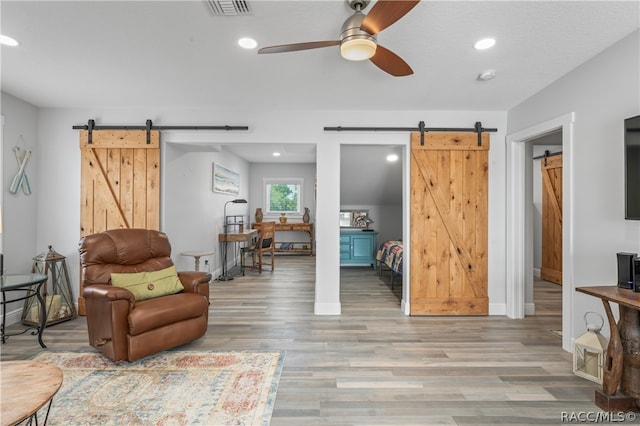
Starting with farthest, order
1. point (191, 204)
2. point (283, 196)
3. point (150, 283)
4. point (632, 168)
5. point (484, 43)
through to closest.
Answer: point (283, 196)
point (191, 204)
point (150, 283)
point (484, 43)
point (632, 168)

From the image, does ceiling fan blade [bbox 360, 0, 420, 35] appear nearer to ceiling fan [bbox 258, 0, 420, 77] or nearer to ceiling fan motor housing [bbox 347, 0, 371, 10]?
ceiling fan [bbox 258, 0, 420, 77]

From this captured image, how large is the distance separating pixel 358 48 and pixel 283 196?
6885mm

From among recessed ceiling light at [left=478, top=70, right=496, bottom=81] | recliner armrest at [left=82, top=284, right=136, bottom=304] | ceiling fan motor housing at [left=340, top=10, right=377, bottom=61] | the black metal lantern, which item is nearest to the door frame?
recessed ceiling light at [left=478, top=70, right=496, bottom=81]

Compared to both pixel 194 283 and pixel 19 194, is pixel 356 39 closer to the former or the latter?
pixel 194 283

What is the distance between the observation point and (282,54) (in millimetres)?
2439

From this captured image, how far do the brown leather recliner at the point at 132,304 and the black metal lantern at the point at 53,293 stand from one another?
3.53 feet

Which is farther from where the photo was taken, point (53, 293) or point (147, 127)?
point (147, 127)

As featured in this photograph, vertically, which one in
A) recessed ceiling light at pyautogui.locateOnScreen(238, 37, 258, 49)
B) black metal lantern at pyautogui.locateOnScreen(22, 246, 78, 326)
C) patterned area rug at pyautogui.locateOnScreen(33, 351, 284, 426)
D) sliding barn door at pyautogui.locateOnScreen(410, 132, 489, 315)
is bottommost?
patterned area rug at pyautogui.locateOnScreen(33, 351, 284, 426)

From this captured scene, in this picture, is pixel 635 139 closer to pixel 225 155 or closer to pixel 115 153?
pixel 115 153

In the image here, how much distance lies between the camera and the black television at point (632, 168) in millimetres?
2057

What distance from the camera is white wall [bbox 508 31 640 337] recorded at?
2.24 meters

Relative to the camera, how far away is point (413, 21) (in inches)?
78.4

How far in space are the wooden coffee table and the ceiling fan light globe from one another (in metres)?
2.13

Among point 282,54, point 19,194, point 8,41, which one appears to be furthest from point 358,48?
point 19,194
